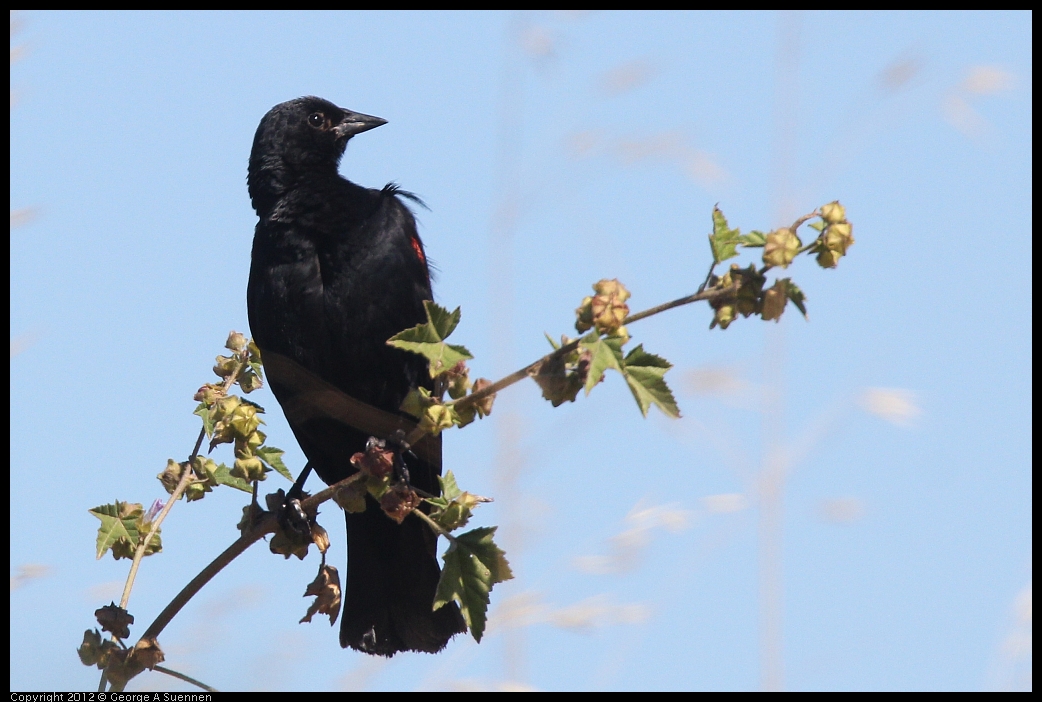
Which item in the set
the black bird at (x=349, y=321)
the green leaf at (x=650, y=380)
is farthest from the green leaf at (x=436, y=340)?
the black bird at (x=349, y=321)

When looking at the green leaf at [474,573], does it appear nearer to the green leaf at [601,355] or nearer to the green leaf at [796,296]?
the green leaf at [601,355]

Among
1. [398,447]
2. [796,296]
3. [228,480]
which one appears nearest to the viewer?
[796,296]

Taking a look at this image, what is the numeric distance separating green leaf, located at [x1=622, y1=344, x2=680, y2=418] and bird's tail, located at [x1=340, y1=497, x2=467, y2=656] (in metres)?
1.92

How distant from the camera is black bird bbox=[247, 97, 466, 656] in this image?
3314mm

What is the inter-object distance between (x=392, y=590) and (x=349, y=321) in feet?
2.89

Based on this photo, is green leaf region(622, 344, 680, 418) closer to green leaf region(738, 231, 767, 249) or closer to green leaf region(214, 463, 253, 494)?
green leaf region(738, 231, 767, 249)

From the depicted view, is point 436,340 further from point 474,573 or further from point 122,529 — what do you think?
point 122,529

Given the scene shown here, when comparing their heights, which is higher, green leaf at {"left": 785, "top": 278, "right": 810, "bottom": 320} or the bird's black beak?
the bird's black beak

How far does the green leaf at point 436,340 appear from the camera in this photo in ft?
6.22

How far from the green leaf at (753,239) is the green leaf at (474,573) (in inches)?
24.5

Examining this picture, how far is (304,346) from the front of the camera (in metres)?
3.34

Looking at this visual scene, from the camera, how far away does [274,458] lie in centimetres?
228

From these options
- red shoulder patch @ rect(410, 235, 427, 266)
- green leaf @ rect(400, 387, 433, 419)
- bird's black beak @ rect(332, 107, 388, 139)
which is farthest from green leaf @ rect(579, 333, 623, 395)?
bird's black beak @ rect(332, 107, 388, 139)

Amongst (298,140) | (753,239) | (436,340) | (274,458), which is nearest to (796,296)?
(753,239)
